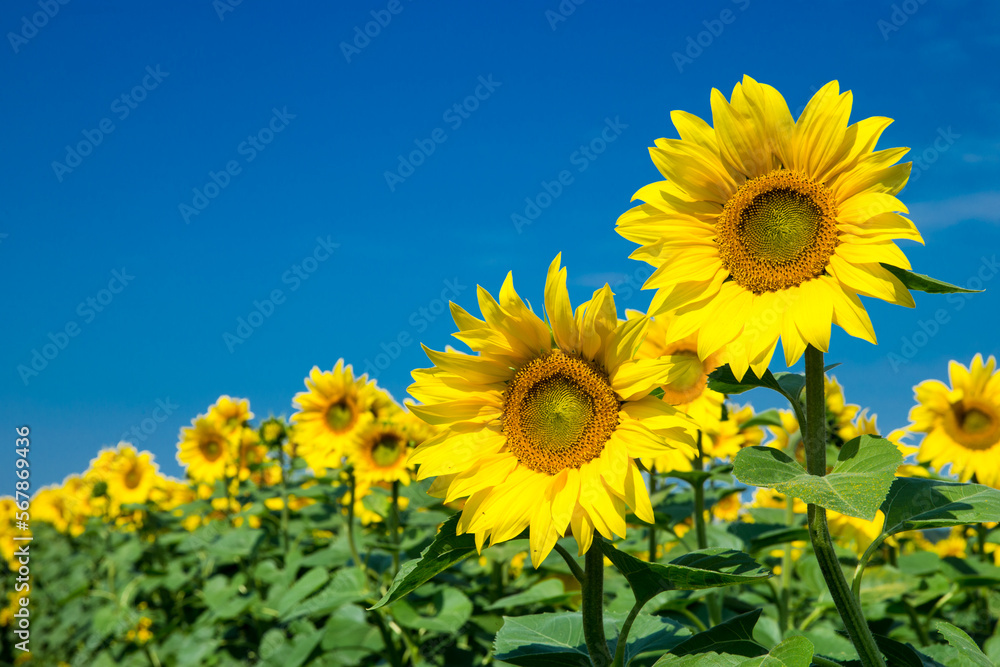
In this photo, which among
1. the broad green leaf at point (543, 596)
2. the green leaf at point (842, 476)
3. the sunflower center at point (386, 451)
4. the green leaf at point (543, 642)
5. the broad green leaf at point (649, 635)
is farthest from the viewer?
the sunflower center at point (386, 451)

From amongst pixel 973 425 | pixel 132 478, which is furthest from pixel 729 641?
pixel 132 478

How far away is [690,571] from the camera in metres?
1.47

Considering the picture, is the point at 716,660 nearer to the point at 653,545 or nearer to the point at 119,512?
the point at 653,545

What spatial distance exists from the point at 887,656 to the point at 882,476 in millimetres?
644

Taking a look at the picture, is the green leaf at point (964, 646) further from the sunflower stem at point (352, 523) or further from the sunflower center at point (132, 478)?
the sunflower center at point (132, 478)

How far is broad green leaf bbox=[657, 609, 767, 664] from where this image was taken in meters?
1.62

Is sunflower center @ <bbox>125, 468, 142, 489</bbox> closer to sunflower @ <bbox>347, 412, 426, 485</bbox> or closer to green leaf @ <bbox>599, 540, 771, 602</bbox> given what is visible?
sunflower @ <bbox>347, 412, 426, 485</bbox>

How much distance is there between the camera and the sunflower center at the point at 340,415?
505 centimetres

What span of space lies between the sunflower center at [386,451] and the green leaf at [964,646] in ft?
10.4

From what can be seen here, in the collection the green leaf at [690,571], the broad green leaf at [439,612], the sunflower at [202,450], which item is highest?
the sunflower at [202,450]

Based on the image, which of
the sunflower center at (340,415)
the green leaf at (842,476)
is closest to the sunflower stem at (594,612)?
the green leaf at (842,476)

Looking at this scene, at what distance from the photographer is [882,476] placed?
143cm

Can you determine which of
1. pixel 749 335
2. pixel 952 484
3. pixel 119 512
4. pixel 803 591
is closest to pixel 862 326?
pixel 749 335

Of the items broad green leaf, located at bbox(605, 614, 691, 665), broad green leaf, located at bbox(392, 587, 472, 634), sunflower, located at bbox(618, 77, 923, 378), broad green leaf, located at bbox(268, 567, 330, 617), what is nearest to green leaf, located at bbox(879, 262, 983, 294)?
sunflower, located at bbox(618, 77, 923, 378)
